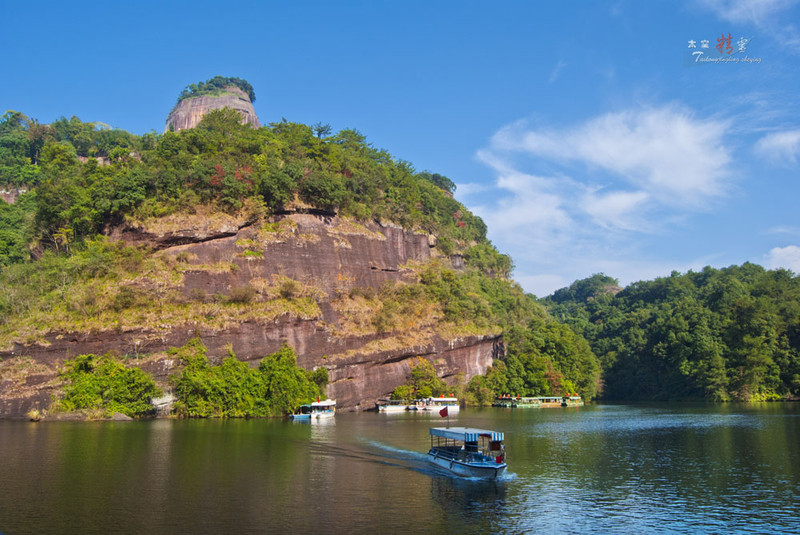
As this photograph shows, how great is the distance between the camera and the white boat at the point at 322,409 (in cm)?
5406

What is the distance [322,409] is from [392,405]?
1123cm

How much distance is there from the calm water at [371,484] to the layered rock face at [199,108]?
97645 mm

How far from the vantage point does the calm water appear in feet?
65.0

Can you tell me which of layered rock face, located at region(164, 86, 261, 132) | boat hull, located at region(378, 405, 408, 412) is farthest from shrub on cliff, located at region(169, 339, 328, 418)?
layered rock face, located at region(164, 86, 261, 132)

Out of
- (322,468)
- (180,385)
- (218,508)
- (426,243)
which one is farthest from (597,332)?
(218,508)

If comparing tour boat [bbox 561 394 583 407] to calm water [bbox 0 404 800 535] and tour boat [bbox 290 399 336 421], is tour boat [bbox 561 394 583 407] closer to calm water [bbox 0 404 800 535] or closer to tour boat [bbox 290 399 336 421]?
tour boat [bbox 290 399 336 421]

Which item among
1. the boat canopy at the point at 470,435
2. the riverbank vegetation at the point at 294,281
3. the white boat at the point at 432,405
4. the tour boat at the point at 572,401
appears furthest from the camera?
the tour boat at the point at 572,401

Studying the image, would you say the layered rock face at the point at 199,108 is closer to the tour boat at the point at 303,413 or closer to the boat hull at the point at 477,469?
the tour boat at the point at 303,413

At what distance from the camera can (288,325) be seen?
60.1m

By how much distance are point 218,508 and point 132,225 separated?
47117 millimetres

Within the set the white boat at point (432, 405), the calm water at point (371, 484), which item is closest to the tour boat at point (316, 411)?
the calm water at point (371, 484)

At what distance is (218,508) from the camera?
2100cm

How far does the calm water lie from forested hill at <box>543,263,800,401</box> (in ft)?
151

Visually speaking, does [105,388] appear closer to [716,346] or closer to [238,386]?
[238,386]
